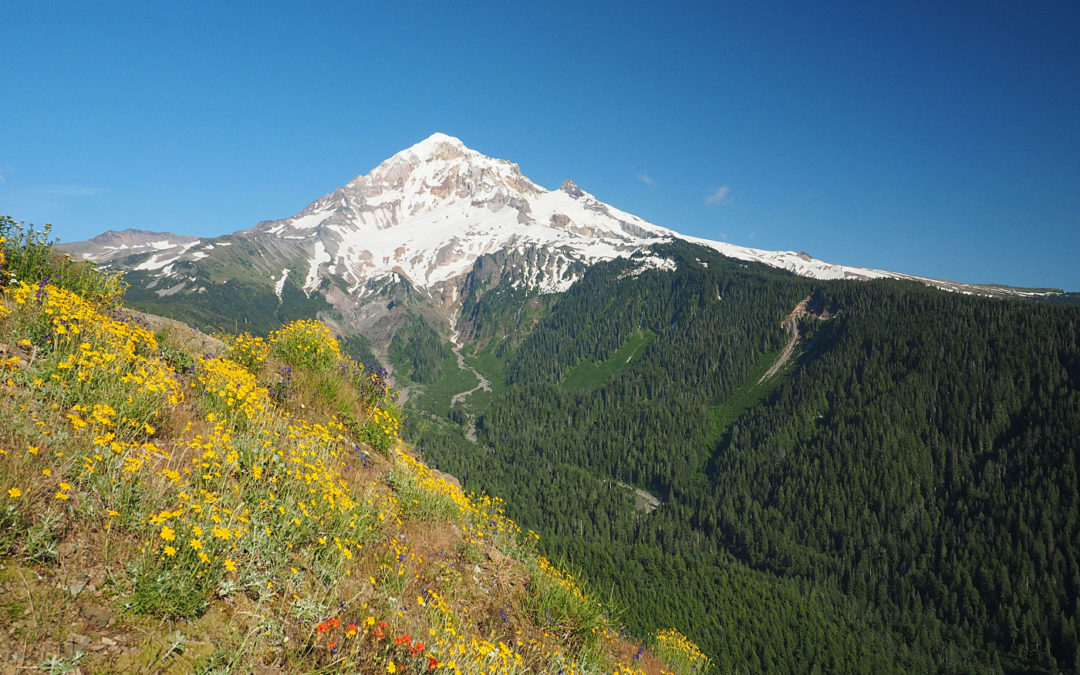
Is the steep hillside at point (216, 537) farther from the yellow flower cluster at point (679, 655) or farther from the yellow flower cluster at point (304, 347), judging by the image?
the yellow flower cluster at point (304, 347)

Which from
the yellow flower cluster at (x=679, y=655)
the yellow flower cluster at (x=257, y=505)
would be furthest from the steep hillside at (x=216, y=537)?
the yellow flower cluster at (x=679, y=655)

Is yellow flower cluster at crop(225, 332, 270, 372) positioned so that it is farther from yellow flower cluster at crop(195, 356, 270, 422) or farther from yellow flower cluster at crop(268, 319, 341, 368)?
yellow flower cluster at crop(195, 356, 270, 422)

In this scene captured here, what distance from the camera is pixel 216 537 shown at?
5.53 meters

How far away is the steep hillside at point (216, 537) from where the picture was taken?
4414mm

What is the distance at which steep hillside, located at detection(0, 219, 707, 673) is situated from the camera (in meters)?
4.41

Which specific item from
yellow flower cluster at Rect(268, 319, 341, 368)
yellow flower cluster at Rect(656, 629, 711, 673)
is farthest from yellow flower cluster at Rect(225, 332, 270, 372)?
Result: yellow flower cluster at Rect(656, 629, 711, 673)

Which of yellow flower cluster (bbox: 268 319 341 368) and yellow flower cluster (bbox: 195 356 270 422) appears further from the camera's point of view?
yellow flower cluster (bbox: 268 319 341 368)

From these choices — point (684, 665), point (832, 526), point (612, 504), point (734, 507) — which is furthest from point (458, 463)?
point (684, 665)

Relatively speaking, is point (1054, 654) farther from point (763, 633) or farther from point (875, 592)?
point (763, 633)

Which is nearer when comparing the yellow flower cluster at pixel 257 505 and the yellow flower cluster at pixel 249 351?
the yellow flower cluster at pixel 257 505

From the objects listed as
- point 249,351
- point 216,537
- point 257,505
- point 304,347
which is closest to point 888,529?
point 304,347

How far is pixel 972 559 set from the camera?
143m

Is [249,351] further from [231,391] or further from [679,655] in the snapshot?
[679,655]

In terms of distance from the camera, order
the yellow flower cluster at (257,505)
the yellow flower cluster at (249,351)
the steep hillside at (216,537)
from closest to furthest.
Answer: the steep hillside at (216,537)
the yellow flower cluster at (257,505)
the yellow flower cluster at (249,351)
